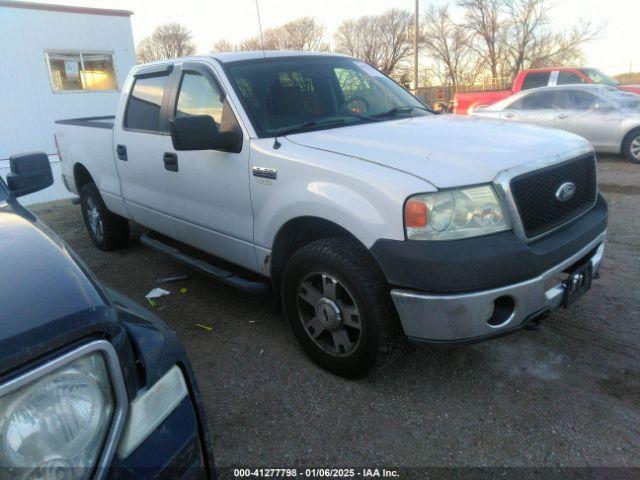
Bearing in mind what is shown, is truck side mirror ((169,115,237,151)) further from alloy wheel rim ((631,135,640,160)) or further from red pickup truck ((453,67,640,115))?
red pickup truck ((453,67,640,115))

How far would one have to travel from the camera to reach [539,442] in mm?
2352

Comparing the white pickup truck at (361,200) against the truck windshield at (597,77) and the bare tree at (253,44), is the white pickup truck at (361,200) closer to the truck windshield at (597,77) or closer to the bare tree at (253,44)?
the bare tree at (253,44)

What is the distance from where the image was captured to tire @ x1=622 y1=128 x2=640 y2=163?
9.13m

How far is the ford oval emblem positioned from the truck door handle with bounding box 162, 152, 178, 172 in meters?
2.58

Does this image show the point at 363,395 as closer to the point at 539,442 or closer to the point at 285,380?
Answer: the point at 285,380

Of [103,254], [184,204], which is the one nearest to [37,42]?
[103,254]

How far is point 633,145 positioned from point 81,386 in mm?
10393

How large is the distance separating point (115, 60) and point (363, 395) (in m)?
14.7

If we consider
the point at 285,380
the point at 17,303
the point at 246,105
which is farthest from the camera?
the point at 246,105

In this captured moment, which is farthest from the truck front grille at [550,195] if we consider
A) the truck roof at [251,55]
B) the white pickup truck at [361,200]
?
the truck roof at [251,55]

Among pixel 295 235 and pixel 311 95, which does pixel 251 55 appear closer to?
pixel 311 95

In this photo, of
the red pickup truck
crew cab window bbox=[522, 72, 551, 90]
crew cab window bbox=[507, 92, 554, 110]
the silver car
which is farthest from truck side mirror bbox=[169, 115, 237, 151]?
crew cab window bbox=[522, 72, 551, 90]

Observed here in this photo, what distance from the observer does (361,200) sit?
244 centimetres

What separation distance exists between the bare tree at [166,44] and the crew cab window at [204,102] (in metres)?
38.4
